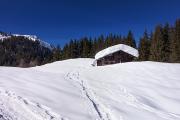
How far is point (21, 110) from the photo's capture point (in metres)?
9.96

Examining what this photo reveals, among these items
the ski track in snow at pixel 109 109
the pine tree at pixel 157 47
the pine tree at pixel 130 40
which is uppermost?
the pine tree at pixel 130 40

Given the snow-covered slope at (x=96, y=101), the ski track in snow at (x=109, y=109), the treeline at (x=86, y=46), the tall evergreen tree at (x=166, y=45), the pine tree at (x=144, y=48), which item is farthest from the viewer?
the treeline at (x=86, y=46)

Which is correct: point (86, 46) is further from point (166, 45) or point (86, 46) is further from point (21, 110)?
point (21, 110)

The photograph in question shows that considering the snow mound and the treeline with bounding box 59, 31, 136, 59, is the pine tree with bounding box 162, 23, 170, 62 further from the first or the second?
the snow mound

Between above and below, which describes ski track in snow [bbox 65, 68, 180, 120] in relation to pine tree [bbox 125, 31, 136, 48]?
below

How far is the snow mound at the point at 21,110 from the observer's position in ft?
30.6

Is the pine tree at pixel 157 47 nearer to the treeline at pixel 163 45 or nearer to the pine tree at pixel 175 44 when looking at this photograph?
the treeline at pixel 163 45

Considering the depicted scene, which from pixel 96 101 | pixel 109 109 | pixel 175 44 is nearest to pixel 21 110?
pixel 109 109

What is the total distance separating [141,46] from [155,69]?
3852 cm

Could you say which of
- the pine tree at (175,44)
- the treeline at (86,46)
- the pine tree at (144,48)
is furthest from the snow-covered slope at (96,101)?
the treeline at (86,46)

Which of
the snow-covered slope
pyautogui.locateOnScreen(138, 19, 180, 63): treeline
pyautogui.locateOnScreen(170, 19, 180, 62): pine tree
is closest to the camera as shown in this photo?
the snow-covered slope

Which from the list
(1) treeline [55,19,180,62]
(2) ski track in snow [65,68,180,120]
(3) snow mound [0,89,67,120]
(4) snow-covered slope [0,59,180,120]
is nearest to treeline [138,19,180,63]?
(1) treeline [55,19,180,62]

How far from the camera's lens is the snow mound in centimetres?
933

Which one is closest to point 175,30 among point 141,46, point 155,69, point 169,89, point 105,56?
point 141,46
